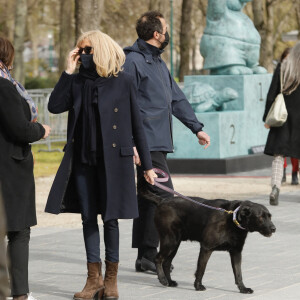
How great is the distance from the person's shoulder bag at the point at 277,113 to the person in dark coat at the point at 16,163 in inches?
227

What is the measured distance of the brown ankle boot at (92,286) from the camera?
248 inches

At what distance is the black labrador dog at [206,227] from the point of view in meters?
6.39

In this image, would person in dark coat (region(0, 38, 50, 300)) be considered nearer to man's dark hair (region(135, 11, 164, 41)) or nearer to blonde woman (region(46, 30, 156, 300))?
blonde woman (region(46, 30, 156, 300))

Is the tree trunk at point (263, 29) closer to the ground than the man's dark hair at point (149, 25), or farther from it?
closer to the ground

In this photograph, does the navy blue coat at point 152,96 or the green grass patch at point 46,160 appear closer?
the navy blue coat at point 152,96

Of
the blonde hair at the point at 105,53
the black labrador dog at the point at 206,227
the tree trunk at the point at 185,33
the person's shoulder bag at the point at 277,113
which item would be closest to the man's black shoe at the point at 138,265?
the black labrador dog at the point at 206,227

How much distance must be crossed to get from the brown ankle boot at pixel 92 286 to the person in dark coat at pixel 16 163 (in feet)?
1.58

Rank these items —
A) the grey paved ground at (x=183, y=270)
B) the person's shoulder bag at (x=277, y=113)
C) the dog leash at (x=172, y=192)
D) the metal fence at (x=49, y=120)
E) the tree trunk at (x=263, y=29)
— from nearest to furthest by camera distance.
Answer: the dog leash at (x=172, y=192)
the grey paved ground at (x=183, y=270)
the person's shoulder bag at (x=277, y=113)
the metal fence at (x=49, y=120)
the tree trunk at (x=263, y=29)

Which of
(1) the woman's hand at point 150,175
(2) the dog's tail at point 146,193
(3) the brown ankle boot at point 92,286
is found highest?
(1) the woman's hand at point 150,175

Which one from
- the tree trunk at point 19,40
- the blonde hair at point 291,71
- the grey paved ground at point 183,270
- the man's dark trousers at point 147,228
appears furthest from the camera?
the tree trunk at point 19,40

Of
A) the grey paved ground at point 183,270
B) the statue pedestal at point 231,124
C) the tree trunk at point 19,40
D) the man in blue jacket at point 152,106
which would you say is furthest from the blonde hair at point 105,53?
the tree trunk at point 19,40

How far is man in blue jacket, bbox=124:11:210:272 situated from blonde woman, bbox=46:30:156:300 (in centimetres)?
98

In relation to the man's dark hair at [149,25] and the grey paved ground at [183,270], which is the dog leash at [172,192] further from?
the man's dark hair at [149,25]

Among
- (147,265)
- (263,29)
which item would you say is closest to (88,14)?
(147,265)
